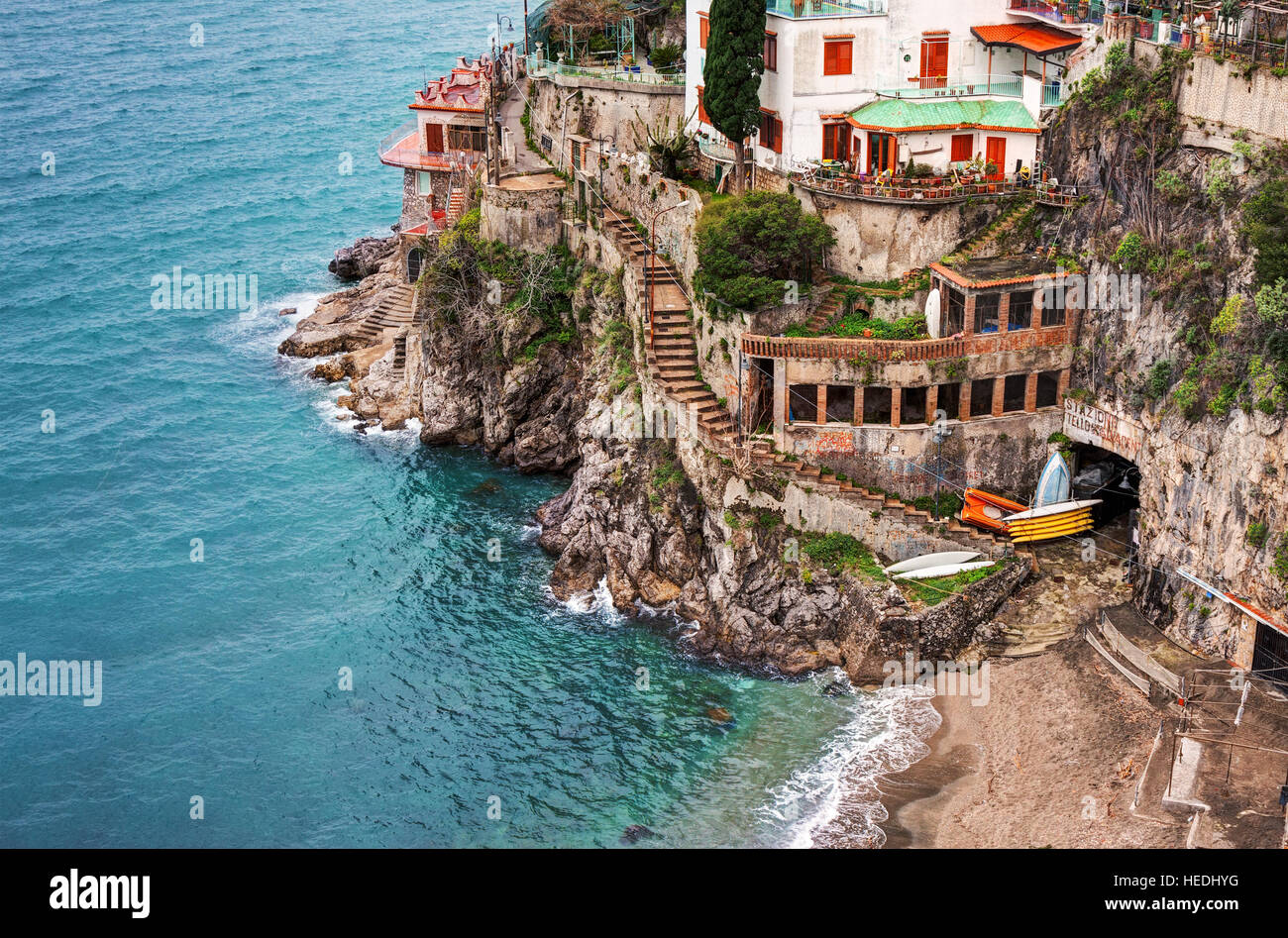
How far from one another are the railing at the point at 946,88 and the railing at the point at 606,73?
17.4 metres

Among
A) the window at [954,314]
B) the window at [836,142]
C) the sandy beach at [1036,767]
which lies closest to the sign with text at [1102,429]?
the window at [954,314]

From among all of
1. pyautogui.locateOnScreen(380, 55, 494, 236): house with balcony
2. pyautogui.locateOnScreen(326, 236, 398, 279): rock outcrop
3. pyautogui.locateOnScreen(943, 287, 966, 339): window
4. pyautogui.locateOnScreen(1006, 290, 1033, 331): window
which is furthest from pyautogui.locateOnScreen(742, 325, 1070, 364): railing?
pyautogui.locateOnScreen(326, 236, 398, 279): rock outcrop

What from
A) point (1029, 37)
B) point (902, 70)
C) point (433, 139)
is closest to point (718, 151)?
point (902, 70)

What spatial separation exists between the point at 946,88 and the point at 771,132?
8888 millimetres

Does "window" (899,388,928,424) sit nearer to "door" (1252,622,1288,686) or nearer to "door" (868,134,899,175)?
"door" (868,134,899,175)

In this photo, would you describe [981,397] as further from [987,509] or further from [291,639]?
[291,639]

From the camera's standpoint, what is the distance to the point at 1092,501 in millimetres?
66125

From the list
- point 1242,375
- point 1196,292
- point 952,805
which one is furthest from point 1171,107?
point 952,805

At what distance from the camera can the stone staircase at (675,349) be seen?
69812 millimetres

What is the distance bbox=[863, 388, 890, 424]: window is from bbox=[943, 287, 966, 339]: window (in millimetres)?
3889

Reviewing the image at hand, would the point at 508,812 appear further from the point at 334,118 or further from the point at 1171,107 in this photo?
the point at 334,118

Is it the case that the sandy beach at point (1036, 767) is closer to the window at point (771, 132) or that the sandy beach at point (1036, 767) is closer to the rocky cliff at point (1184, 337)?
the rocky cliff at point (1184, 337)

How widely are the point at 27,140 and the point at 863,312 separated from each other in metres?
108

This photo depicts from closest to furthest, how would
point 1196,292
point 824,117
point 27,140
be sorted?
point 1196,292, point 824,117, point 27,140
